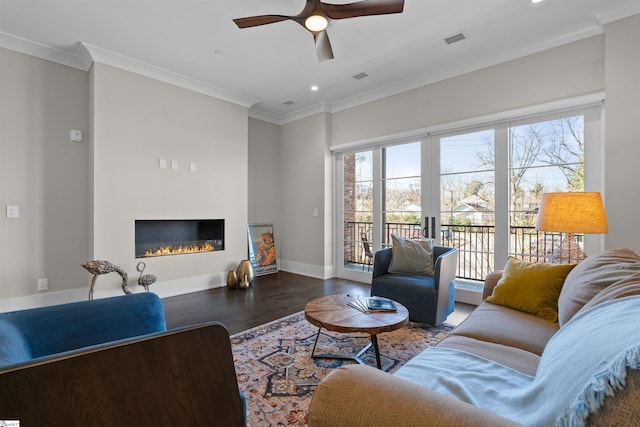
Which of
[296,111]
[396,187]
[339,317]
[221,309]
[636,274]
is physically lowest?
[221,309]

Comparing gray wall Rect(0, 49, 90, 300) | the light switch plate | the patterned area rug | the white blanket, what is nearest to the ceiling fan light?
the white blanket

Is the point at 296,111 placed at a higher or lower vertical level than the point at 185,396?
higher

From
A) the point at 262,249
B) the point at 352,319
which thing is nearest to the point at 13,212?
the point at 262,249

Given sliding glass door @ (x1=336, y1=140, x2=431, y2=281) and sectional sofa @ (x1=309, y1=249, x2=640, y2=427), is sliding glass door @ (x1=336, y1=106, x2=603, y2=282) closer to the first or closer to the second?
sliding glass door @ (x1=336, y1=140, x2=431, y2=281)

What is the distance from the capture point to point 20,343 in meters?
1.04

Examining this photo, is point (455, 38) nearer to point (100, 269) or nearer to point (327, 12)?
point (327, 12)

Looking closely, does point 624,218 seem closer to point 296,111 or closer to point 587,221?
point 587,221

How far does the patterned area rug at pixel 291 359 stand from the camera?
1.67m

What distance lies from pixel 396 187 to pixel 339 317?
2.87 metres

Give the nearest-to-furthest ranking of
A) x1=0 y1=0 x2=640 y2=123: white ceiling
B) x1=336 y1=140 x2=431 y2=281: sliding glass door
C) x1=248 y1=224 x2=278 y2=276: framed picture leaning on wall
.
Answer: x1=0 y1=0 x2=640 y2=123: white ceiling < x1=336 y1=140 x2=431 y2=281: sliding glass door < x1=248 y1=224 x2=278 y2=276: framed picture leaning on wall

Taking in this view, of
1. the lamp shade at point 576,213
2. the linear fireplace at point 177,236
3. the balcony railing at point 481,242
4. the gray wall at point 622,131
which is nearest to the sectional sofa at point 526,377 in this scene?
the lamp shade at point 576,213

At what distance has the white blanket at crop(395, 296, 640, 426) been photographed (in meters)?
0.60

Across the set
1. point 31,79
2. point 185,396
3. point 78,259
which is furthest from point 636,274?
point 31,79

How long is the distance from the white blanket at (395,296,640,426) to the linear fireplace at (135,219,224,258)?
3.87 meters
